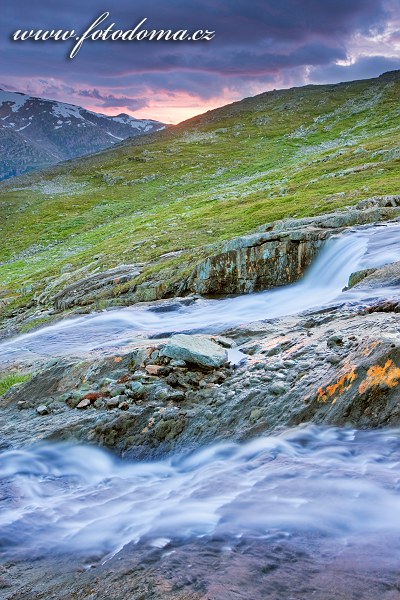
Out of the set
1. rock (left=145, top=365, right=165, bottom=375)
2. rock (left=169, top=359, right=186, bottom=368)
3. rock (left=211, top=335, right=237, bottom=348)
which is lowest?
rock (left=145, top=365, right=165, bottom=375)

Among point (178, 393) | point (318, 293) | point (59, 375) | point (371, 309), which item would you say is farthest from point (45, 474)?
point (318, 293)

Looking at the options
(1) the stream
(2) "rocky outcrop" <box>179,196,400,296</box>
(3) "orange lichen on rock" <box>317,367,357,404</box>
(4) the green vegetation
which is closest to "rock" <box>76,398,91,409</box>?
(1) the stream

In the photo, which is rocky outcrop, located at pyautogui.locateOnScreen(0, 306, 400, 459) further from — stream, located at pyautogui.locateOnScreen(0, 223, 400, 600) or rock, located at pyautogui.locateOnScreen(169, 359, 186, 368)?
stream, located at pyautogui.locateOnScreen(0, 223, 400, 600)

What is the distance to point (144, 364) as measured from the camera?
1205cm

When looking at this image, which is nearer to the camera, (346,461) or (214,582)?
(214,582)

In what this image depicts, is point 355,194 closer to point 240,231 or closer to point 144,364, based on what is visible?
point 240,231

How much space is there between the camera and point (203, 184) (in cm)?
8700

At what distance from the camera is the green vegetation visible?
14336 mm

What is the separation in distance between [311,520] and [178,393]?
4556 millimetres

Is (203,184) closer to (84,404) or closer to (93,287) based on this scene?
(93,287)

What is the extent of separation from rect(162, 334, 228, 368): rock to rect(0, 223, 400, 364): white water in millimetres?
4312

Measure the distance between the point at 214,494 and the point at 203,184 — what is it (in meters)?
82.5

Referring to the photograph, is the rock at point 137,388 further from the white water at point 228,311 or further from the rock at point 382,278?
the rock at point 382,278

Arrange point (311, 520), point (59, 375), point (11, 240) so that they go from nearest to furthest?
point (311, 520) → point (59, 375) → point (11, 240)
